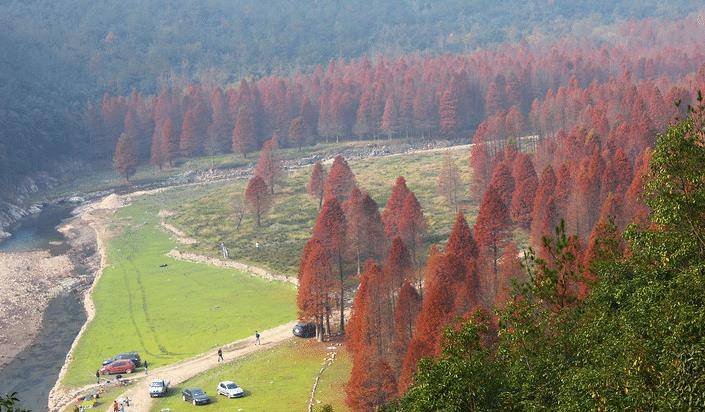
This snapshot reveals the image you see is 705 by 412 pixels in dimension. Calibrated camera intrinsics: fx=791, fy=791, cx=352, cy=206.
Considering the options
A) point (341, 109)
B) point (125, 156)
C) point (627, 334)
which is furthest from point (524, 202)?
point (341, 109)

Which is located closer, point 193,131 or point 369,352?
point 369,352

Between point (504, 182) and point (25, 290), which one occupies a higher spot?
point (504, 182)

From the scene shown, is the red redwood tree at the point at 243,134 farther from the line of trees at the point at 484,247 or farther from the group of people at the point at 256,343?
the group of people at the point at 256,343

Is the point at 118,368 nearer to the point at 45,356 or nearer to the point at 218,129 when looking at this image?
the point at 45,356

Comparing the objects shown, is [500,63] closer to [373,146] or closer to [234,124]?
[373,146]

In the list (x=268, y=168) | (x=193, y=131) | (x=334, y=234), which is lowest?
(x=334, y=234)

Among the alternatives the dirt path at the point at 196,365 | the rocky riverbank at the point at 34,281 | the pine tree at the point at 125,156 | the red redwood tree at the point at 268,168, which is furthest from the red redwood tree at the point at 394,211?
the pine tree at the point at 125,156

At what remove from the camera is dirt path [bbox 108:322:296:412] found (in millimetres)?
53594

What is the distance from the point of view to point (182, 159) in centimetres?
16225

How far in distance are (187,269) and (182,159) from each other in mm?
77239

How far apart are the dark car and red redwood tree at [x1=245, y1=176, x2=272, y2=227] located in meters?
39.6

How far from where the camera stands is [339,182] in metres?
96.6

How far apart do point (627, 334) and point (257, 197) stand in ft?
274

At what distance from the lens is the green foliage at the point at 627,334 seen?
18.7 metres
